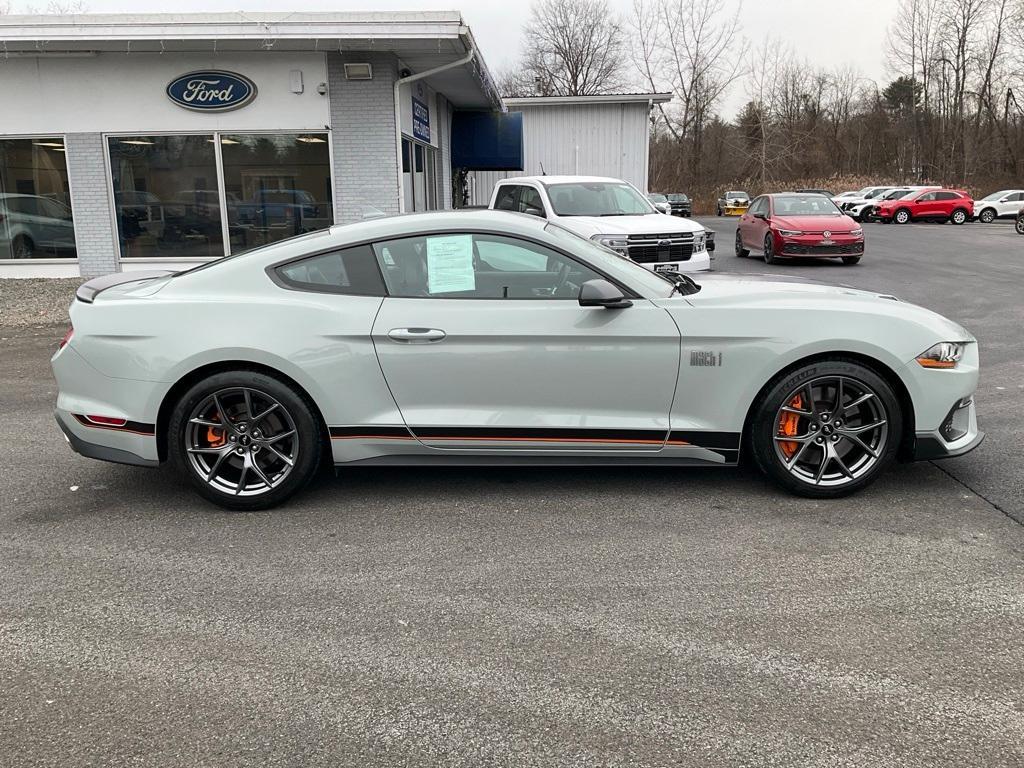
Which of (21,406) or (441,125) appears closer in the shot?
(21,406)

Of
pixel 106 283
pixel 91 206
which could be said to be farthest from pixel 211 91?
pixel 106 283

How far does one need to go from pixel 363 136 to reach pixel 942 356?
10422 mm

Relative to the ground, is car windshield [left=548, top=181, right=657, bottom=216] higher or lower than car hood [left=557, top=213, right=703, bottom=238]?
higher

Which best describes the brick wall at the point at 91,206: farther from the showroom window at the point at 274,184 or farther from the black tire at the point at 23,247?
the showroom window at the point at 274,184

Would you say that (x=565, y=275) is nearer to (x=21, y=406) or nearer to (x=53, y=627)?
(x=53, y=627)

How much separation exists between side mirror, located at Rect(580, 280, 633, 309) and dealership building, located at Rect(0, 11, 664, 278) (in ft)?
29.7

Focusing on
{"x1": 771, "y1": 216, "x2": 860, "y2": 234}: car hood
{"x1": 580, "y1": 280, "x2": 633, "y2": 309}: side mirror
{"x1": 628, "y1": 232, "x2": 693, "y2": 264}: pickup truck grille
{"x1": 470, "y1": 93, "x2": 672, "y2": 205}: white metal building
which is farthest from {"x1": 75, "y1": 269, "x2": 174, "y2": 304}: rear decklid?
{"x1": 470, "y1": 93, "x2": 672, "y2": 205}: white metal building

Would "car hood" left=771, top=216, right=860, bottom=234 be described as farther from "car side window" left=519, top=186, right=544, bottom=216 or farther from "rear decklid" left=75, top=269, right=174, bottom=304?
"rear decklid" left=75, top=269, right=174, bottom=304

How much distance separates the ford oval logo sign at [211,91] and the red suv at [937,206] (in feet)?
107

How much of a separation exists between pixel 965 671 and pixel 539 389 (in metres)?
2.20

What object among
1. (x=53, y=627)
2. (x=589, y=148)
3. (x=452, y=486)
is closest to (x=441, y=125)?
(x=589, y=148)

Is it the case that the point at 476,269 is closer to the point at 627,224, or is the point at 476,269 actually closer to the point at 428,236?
the point at 428,236

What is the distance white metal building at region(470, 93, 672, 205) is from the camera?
79.6 ft

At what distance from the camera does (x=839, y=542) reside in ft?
12.9
